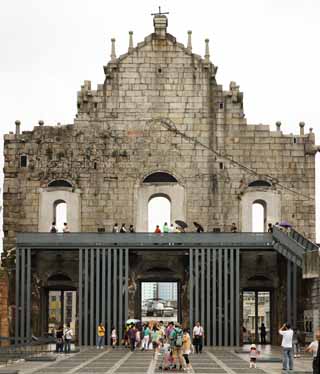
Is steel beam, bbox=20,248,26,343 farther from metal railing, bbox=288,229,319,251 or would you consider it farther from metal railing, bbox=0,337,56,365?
metal railing, bbox=288,229,319,251

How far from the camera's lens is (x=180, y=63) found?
174ft

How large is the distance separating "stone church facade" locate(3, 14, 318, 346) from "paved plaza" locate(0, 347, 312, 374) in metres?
12.1

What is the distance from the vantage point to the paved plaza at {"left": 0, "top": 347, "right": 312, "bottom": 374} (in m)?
29.7

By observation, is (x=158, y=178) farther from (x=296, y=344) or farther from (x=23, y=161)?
(x=296, y=344)

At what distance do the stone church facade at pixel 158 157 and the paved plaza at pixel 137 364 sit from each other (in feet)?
39.6

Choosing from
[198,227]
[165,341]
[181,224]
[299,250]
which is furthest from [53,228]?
[165,341]

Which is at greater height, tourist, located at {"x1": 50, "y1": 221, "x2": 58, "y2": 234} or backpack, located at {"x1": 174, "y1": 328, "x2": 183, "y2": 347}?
tourist, located at {"x1": 50, "y1": 221, "x2": 58, "y2": 234}

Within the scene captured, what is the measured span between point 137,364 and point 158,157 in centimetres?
2038

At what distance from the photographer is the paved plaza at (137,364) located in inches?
1168

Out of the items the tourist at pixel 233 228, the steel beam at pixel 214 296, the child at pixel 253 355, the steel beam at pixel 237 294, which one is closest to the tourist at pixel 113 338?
the steel beam at pixel 214 296

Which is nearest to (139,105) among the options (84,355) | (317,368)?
(84,355)

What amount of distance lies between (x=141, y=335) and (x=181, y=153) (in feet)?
34.8

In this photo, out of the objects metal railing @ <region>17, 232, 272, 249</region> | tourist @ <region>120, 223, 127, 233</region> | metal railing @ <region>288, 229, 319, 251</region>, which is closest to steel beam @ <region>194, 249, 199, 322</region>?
metal railing @ <region>17, 232, 272, 249</region>

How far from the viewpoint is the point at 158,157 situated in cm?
5234
